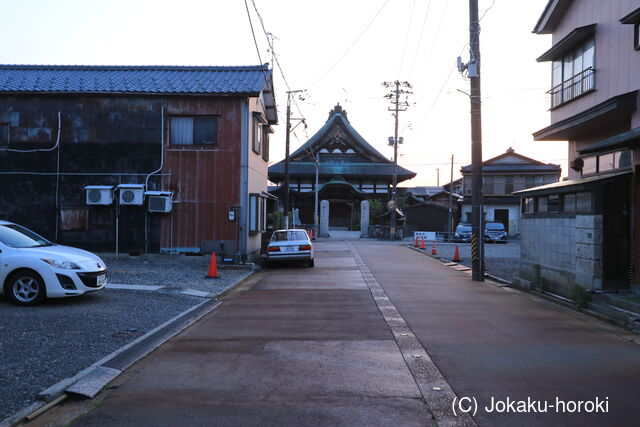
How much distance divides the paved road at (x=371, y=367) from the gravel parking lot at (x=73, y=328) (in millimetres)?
661

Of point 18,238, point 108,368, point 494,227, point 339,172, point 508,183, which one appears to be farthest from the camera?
point 508,183

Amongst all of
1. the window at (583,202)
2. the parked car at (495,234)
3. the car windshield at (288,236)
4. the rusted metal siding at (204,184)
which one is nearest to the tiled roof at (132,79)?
the rusted metal siding at (204,184)

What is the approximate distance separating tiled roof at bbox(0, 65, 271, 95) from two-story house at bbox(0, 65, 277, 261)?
18 cm

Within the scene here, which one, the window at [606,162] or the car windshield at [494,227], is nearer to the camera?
the window at [606,162]

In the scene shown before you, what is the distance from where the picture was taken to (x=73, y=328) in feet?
25.1

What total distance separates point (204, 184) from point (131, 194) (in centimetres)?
254

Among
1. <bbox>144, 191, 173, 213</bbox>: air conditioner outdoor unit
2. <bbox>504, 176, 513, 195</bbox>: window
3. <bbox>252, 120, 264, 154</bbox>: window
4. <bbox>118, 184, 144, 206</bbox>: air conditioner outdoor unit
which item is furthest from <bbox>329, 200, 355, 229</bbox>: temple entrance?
<bbox>118, 184, 144, 206</bbox>: air conditioner outdoor unit

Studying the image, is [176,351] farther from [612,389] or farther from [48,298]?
[612,389]

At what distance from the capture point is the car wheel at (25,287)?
924 centimetres

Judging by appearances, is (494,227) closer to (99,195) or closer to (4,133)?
(99,195)

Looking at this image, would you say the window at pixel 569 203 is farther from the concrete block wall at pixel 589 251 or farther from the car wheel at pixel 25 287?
the car wheel at pixel 25 287

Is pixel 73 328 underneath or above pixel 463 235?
underneath

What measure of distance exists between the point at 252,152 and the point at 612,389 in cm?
1596

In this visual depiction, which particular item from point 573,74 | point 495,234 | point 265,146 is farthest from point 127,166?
point 495,234
